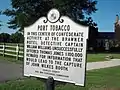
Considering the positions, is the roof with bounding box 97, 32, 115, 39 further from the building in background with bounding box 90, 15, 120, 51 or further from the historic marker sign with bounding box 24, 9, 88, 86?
the historic marker sign with bounding box 24, 9, 88, 86

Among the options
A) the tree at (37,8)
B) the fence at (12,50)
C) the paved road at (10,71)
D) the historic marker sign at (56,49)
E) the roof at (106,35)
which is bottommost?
the paved road at (10,71)

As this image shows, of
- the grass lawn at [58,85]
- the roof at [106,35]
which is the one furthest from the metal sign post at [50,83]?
the roof at [106,35]

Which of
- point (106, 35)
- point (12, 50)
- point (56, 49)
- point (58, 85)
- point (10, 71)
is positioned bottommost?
point (10, 71)

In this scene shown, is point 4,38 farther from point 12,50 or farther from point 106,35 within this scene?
point 12,50

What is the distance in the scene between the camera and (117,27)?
75.9 metres

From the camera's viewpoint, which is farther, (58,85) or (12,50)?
(12,50)

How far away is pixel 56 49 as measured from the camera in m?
4.55

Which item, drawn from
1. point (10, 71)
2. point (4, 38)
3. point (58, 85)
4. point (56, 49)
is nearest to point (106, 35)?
point (4, 38)

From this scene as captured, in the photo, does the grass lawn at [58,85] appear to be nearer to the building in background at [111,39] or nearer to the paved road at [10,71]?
the paved road at [10,71]

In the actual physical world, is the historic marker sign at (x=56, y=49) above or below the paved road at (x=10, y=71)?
above

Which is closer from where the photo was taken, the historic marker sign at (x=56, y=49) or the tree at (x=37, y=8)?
the historic marker sign at (x=56, y=49)

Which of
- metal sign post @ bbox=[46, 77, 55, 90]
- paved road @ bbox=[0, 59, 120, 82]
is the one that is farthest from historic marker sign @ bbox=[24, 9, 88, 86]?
paved road @ bbox=[0, 59, 120, 82]

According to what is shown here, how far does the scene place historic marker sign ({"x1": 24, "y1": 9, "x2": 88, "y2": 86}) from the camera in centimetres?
429

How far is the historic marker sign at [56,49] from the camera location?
4285 millimetres
